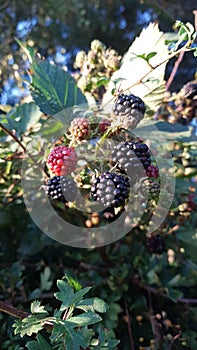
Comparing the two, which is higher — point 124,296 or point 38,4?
point 38,4

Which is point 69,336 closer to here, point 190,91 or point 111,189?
point 111,189

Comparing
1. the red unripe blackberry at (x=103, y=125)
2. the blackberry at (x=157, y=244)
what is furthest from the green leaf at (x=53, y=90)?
the blackberry at (x=157, y=244)

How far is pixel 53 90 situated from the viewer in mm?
673

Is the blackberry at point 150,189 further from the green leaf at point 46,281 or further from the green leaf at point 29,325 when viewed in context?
the green leaf at point 46,281

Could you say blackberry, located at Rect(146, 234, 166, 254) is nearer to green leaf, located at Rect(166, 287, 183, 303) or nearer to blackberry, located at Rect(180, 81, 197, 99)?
green leaf, located at Rect(166, 287, 183, 303)

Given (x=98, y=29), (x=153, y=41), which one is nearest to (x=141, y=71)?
(x=153, y=41)

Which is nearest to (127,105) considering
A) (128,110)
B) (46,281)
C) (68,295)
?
(128,110)

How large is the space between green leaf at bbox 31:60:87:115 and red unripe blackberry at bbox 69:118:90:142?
0.12 m

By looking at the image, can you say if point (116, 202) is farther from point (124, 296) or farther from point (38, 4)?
point (38, 4)

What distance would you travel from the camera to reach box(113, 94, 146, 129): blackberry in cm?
52

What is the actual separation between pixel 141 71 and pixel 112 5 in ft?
5.55

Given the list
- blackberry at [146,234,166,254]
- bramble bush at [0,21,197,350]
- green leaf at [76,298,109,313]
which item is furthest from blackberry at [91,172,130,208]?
blackberry at [146,234,166,254]

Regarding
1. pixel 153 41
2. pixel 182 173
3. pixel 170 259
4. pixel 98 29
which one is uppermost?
pixel 98 29

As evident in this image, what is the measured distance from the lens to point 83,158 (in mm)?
567
